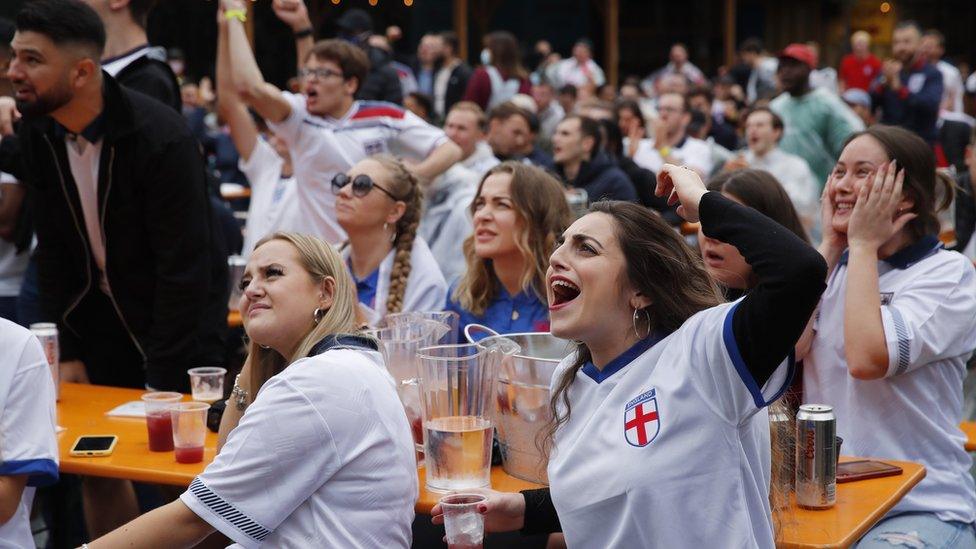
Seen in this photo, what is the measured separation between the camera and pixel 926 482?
2910 mm

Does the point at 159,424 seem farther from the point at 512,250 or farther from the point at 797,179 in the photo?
the point at 797,179

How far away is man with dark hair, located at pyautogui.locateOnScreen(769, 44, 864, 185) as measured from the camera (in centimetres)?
792

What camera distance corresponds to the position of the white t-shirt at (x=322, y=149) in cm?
503

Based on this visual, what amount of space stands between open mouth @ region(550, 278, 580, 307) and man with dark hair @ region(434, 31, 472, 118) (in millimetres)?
8916

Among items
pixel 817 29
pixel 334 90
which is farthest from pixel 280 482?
pixel 817 29

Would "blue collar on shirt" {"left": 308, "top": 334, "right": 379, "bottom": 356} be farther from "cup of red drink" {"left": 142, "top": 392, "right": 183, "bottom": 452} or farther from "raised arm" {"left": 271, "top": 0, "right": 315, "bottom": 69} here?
"raised arm" {"left": 271, "top": 0, "right": 315, "bottom": 69}

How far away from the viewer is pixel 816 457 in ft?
8.46

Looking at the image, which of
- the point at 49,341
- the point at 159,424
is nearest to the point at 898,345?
the point at 159,424

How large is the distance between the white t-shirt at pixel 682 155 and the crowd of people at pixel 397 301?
3066mm

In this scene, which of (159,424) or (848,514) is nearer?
(848,514)

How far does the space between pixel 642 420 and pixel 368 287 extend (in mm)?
2159

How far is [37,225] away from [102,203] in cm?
36

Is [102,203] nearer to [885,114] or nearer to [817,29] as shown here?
[885,114]

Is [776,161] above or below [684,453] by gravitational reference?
below
